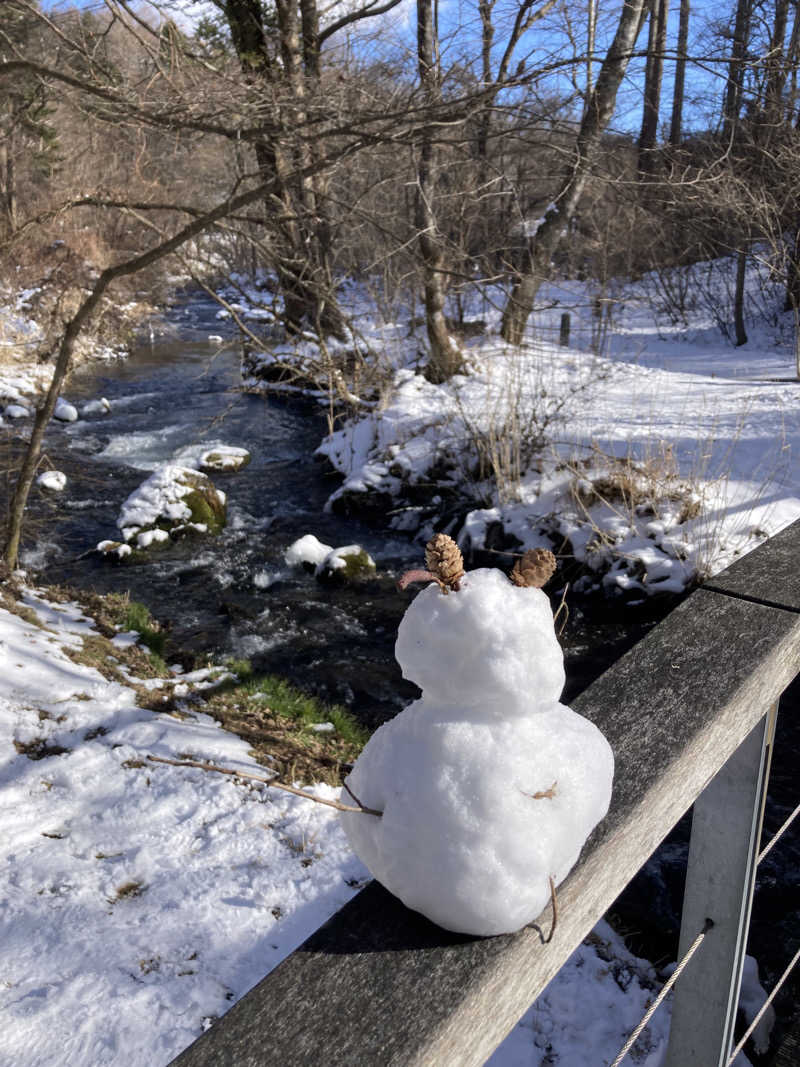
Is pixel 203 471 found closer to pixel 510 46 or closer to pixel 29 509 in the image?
pixel 29 509

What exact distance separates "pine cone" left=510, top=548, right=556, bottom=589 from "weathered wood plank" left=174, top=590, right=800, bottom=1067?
31 cm

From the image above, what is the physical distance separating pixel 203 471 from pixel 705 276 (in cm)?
1199

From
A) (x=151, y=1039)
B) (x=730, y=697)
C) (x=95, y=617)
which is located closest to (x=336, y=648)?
(x=95, y=617)

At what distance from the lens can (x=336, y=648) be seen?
6.04 metres

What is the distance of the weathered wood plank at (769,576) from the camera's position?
135 centimetres

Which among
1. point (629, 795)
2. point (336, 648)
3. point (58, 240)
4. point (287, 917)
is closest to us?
point (629, 795)

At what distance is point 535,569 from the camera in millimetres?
762

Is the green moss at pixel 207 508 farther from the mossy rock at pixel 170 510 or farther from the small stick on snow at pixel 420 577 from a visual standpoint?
the small stick on snow at pixel 420 577

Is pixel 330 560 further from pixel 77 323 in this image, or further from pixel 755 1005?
pixel 755 1005

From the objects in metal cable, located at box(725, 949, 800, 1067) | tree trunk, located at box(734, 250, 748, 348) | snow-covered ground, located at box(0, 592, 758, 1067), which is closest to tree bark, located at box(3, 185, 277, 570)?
snow-covered ground, located at box(0, 592, 758, 1067)

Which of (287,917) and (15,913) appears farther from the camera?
(287,917)

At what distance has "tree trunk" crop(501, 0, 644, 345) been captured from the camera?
4148mm

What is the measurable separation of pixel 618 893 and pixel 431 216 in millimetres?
3981

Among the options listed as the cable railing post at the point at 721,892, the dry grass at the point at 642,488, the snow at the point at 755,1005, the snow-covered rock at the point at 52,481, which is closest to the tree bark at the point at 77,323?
the snow-covered rock at the point at 52,481
